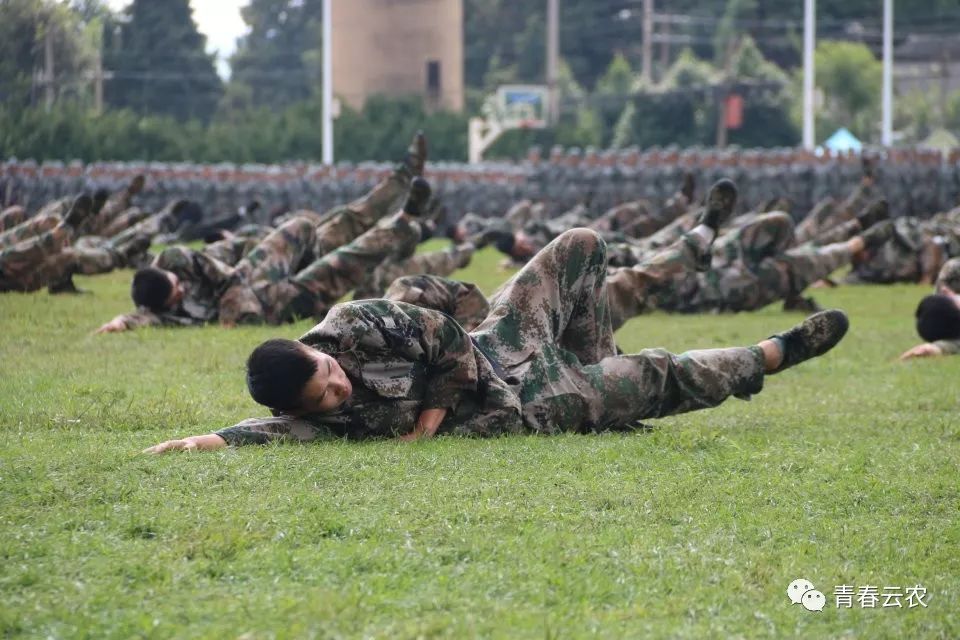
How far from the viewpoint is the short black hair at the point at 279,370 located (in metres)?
6.06

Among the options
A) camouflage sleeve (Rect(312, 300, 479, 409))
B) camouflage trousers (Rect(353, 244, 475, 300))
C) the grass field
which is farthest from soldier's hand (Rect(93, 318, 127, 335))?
camouflage sleeve (Rect(312, 300, 479, 409))

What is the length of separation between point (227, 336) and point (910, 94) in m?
53.4

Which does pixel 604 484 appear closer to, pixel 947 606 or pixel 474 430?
pixel 474 430

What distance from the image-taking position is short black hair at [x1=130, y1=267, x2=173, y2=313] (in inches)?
479

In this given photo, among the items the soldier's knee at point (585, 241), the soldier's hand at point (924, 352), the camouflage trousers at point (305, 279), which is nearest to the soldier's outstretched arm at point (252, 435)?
the soldier's knee at point (585, 241)

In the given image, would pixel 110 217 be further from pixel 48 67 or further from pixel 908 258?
pixel 908 258

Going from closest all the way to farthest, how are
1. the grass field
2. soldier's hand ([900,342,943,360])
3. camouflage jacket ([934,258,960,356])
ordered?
the grass field < soldier's hand ([900,342,943,360]) < camouflage jacket ([934,258,960,356])

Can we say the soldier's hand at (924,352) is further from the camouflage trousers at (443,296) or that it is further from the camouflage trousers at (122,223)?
the camouflage trousers at (122,223)

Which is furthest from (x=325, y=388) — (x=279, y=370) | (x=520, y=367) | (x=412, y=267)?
(x=412, y=267)

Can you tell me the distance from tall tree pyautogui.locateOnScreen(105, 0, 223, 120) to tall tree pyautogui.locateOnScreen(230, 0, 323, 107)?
10.1 meters

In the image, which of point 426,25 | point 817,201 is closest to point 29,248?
point 817,201

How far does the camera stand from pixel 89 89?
1061 inches

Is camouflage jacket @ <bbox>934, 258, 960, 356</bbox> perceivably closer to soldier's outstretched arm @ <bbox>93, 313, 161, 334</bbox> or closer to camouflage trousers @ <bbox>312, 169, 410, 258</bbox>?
camouflage trousers @ <bbox>312, 169, 410, 258</bbox>

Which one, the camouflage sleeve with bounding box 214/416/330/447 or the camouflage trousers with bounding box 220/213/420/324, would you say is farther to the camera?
the camouflage trousers with bounding box 220/213/420/324
